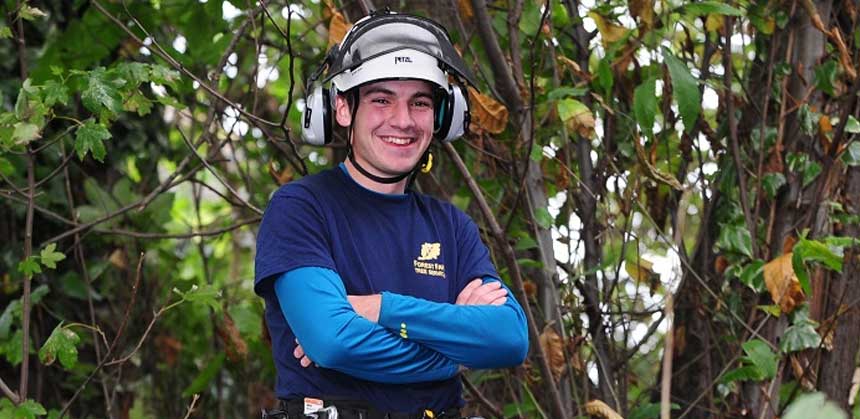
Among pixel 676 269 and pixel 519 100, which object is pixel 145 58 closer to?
pixel 519 100

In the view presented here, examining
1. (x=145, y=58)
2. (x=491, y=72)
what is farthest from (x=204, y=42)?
(x=491, y=72)

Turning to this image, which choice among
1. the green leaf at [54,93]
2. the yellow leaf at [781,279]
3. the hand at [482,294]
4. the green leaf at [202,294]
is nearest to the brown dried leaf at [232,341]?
the green leaf at [202,294]

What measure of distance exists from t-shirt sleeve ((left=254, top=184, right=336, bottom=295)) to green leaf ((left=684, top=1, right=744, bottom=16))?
1.41 meters

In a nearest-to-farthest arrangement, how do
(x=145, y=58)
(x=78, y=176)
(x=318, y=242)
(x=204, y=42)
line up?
(x=318, y=242) < (x=204, y=42) < (x=145, y=58) < (x=78, y=176)

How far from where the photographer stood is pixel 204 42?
4.94 meters

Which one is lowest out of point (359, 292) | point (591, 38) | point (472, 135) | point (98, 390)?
point (98, 390)

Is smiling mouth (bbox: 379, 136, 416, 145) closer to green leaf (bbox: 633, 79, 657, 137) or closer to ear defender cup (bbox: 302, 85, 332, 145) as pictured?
ear defender cup (bbox: 302, 85, 332, 145)

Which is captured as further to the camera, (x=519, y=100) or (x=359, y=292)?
(x=519, y=100)

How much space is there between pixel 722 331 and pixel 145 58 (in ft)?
9.18

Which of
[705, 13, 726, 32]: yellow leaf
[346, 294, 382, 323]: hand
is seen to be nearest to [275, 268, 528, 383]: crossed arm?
[346, 294, 382, 323]: hand

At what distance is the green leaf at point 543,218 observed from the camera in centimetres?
413

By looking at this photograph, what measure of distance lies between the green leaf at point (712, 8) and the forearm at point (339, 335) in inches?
57.9

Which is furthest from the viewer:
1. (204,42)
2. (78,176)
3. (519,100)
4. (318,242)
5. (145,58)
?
(78,176)

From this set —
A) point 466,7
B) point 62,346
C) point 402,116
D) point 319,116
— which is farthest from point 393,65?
point 62,346
